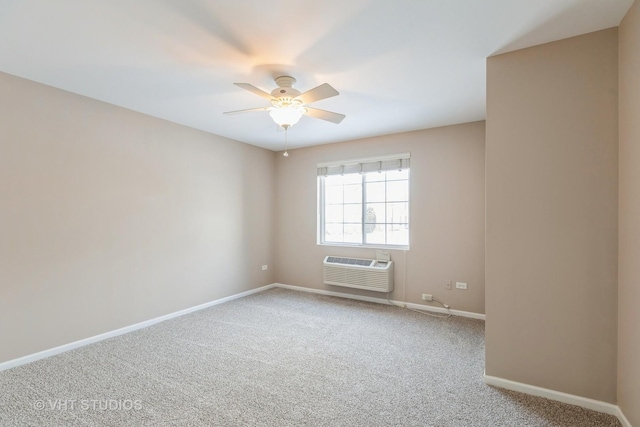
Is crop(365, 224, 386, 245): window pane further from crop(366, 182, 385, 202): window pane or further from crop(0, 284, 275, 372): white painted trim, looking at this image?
crop(0, 284, 275, 372): white painted trim

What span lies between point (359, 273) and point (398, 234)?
0.82 meters

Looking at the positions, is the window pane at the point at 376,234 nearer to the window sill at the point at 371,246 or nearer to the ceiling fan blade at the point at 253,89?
the window sill at the point at 371,246

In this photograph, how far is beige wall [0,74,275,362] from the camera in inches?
101

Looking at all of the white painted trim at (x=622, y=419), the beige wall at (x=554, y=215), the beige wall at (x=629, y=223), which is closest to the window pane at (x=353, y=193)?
the beige wall at (x=554, y=215)

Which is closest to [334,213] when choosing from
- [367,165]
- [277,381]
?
[367,165]

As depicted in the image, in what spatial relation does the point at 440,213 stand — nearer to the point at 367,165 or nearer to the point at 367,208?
the point at 367,208

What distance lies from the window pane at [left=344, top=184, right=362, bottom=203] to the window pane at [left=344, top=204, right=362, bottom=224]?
0.10 m

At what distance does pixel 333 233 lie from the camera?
5.05 metres

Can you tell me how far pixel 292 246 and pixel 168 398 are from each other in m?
3.31

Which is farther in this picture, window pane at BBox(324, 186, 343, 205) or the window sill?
window pane at BBox(324, 186, 343, 205)

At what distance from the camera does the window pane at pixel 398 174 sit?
172 inches

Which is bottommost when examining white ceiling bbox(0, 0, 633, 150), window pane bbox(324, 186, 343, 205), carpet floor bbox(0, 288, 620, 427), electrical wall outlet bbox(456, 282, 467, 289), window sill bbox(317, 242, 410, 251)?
carpet floor bbox(0, 288, 620, 427)

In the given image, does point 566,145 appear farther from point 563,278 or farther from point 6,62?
point 6,62

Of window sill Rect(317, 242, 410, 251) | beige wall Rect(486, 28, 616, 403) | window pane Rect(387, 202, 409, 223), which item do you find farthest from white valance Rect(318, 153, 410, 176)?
beige wall Rect(486, 28, 616, 403)
